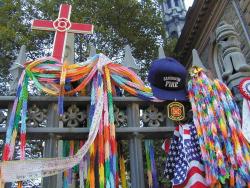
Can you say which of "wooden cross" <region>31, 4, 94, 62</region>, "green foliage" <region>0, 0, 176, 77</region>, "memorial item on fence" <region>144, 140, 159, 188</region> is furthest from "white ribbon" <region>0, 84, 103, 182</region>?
"green foliage" <region>0, 0, 176, 77</region>

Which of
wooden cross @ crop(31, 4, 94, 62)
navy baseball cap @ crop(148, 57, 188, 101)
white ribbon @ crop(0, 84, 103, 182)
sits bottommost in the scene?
white ribbon @ crop(0, 84, 103, 182)

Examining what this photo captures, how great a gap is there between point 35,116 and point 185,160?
5.54 ft

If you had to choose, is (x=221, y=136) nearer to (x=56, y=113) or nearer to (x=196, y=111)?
(x=196, y=111)

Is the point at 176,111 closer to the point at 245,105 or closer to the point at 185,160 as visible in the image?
the point at 185,160

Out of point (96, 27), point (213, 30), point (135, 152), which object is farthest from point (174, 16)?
point (135, 152)

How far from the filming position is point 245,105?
4.04m

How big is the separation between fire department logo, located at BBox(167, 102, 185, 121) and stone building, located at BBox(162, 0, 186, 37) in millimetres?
27493

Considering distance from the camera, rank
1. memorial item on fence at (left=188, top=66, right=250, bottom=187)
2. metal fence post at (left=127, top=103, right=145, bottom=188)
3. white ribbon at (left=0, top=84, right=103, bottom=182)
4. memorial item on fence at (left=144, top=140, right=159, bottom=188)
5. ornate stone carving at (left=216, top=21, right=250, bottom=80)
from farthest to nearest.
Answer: ornate stone carving at (left=216, top=21, right=250, bottom=80), memorial item on fence at (left=144, top=140, right=159, bottom=188), metal fence post at (left=127, top=103, right=145, bottom=188), memorial item on fence at (left=188, top=66, right=250, bottom=187), white ribbon at (left=0, top=84, right=103, bottom=182)

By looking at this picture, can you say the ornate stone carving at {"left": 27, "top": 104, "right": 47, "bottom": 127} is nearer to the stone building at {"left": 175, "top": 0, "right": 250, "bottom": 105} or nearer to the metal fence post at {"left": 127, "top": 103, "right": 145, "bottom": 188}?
the metal fence post at {"left": 127, "top": 103, "right": 145, "bottom": 188}

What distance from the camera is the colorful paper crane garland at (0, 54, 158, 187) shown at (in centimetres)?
340

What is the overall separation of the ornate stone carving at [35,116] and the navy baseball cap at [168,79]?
4.30 feet

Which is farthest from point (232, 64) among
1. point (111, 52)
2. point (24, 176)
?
point (111, 52)

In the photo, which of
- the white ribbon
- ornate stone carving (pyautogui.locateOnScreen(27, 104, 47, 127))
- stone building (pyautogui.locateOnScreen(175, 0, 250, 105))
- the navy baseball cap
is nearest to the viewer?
the white ribbon

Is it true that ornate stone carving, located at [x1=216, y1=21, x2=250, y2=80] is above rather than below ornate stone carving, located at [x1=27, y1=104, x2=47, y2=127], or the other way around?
above
